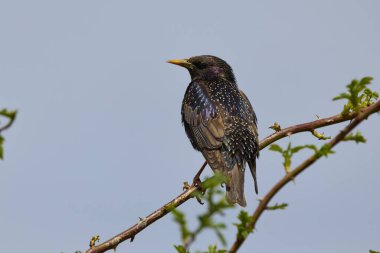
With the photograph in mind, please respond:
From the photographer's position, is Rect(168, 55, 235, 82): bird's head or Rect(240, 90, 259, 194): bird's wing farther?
Rect(168, 55, 235, 82): bird's head

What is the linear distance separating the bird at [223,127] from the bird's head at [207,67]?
111mm

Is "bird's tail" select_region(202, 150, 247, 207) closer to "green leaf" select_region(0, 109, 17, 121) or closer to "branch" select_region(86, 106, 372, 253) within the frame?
"branch" select_region(86, 106, 372, 253)

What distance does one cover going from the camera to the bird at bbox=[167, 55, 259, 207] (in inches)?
265

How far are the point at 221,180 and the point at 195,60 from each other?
707 centimetres

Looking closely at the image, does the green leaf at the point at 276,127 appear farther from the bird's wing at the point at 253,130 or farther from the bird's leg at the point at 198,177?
the bird's leg at the point at 198,177

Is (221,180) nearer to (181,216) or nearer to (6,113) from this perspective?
(181,216)

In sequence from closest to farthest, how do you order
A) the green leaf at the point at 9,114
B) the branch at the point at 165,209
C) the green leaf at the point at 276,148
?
1. the green leaf at the point at 9,114
2. the green leaf at the point at 276,148
3. the branch at the point at 165,209

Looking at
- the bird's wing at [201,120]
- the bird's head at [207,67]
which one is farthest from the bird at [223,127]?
the bird's head at [207,67]

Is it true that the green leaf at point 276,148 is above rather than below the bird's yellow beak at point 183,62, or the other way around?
below

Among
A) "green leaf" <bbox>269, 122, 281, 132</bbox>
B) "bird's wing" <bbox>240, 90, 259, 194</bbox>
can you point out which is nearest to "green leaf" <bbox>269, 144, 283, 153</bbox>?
"green leaf" <bbox>269, 122, 281, 132</bbox>

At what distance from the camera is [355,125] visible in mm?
2311

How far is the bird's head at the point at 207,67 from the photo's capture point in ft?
28.7

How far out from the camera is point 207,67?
8859 millimetres

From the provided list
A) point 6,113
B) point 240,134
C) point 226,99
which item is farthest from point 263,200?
point 226,99
